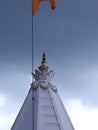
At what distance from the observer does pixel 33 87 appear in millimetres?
24734

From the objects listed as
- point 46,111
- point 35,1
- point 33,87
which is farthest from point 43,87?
point 35,1

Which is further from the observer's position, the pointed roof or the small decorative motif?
the small decorative motif

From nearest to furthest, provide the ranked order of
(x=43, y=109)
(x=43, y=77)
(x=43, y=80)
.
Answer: (x=43, y=109) < (x=43, y=80) < (x=43, y=77)

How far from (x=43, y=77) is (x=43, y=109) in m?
3.20

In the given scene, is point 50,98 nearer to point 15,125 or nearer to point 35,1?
point 15,125

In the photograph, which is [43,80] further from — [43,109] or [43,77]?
[43,109]

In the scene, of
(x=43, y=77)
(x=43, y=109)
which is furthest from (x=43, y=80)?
(x=43, y=109)

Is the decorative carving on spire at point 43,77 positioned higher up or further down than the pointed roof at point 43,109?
higher up

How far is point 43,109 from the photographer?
2284 centimetres

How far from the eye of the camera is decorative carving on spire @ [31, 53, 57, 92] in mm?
24750

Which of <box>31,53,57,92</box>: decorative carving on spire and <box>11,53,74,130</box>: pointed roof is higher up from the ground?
<box>31,53,57,92</box>: decorative carving on spire

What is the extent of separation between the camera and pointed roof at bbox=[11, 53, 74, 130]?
22.1m

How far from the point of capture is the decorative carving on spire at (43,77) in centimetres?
2475

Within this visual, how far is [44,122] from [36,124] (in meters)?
0.52
